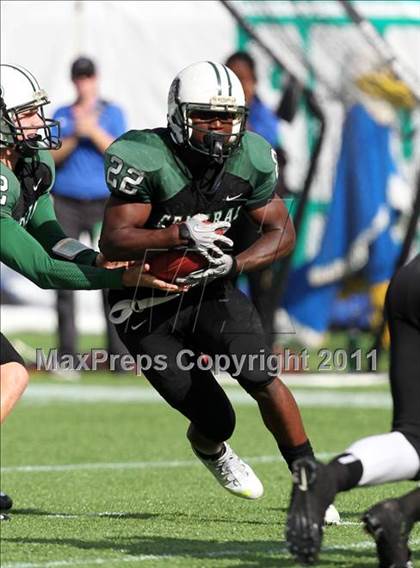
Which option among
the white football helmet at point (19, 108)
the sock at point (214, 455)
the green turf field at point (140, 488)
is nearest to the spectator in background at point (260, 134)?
the green turf field at point (140, 488)

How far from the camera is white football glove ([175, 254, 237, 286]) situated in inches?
199

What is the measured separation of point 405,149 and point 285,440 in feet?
19.4

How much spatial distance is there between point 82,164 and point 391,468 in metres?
6.47

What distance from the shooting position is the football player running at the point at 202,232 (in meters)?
5.09

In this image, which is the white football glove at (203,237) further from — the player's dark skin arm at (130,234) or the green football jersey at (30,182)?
the green football jersey at (30,182)

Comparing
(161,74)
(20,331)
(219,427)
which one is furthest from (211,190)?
(20,331)

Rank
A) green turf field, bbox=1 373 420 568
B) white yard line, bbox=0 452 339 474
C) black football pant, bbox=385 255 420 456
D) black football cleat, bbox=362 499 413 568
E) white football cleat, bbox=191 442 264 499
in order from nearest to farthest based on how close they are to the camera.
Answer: black football cleat, bbox=362 499 413 568 < black football pant, bbox=385 255 420 456 < green turf field, bbox=1 373 420 568 < white football cleat, bbox=191 442 264 499 < white yard line, bbox=0 452 339 474

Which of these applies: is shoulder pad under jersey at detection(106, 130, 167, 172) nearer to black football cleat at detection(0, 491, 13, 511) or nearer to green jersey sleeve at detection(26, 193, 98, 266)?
green jersey sleeve at detection(26, 193, 98, 266)

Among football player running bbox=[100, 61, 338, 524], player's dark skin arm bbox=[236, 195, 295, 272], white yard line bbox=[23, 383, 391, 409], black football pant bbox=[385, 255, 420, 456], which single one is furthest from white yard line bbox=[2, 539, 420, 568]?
white yard line bbox=[23, 383, 391, 409]

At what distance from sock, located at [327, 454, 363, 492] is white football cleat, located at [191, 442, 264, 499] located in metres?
1.48

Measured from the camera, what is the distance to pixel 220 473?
18.4ft

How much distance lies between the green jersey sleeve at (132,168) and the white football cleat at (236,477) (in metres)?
1.12

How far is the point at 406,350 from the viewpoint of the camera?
13.9 ft

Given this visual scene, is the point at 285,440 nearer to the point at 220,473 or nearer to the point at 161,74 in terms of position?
the point at 220,473
